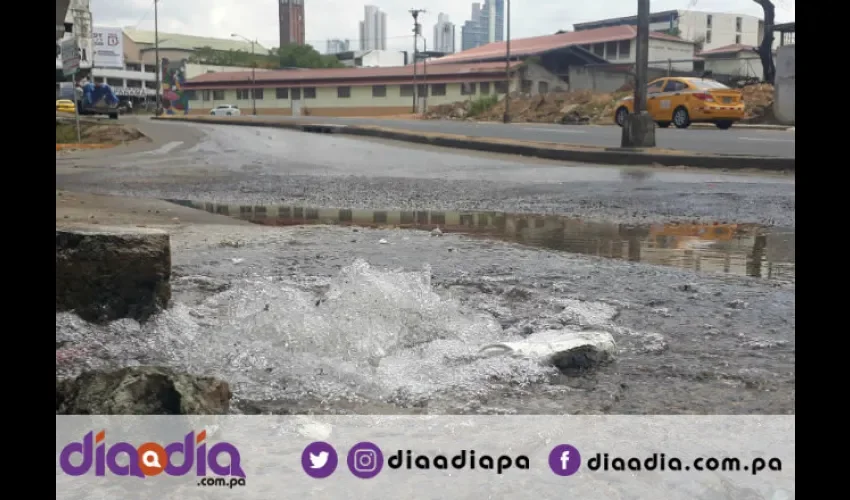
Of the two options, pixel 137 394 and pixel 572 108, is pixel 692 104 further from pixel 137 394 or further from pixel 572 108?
pixel 137 394

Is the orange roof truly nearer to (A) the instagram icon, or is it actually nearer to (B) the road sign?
(B) the road sign

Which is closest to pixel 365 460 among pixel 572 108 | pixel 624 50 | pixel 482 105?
pixel 572 108

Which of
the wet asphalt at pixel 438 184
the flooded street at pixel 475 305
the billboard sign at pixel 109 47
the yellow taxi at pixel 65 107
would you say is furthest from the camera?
the billboard sign at pixel 109 47

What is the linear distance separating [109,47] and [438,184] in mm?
69274

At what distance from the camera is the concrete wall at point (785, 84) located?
2.21m

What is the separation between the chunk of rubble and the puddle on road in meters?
1.89

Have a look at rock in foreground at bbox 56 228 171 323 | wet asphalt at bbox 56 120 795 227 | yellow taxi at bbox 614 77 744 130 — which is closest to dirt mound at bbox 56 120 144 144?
wet asphalt at bbox 56 120 795 227

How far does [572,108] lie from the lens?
114 ft

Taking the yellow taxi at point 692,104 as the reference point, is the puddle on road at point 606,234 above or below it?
below

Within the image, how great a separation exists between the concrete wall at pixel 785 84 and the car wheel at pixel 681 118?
20.5 m

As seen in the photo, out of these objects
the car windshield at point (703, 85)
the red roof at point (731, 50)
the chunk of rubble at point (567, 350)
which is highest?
the red roof at point (731, 50)

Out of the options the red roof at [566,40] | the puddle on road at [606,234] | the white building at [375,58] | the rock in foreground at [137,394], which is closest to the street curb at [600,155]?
the puddle on road at [606,234]

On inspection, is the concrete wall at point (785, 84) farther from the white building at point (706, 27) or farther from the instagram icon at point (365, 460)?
the white building at point (706, 27)

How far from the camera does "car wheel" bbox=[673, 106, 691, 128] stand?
72.0 feet
